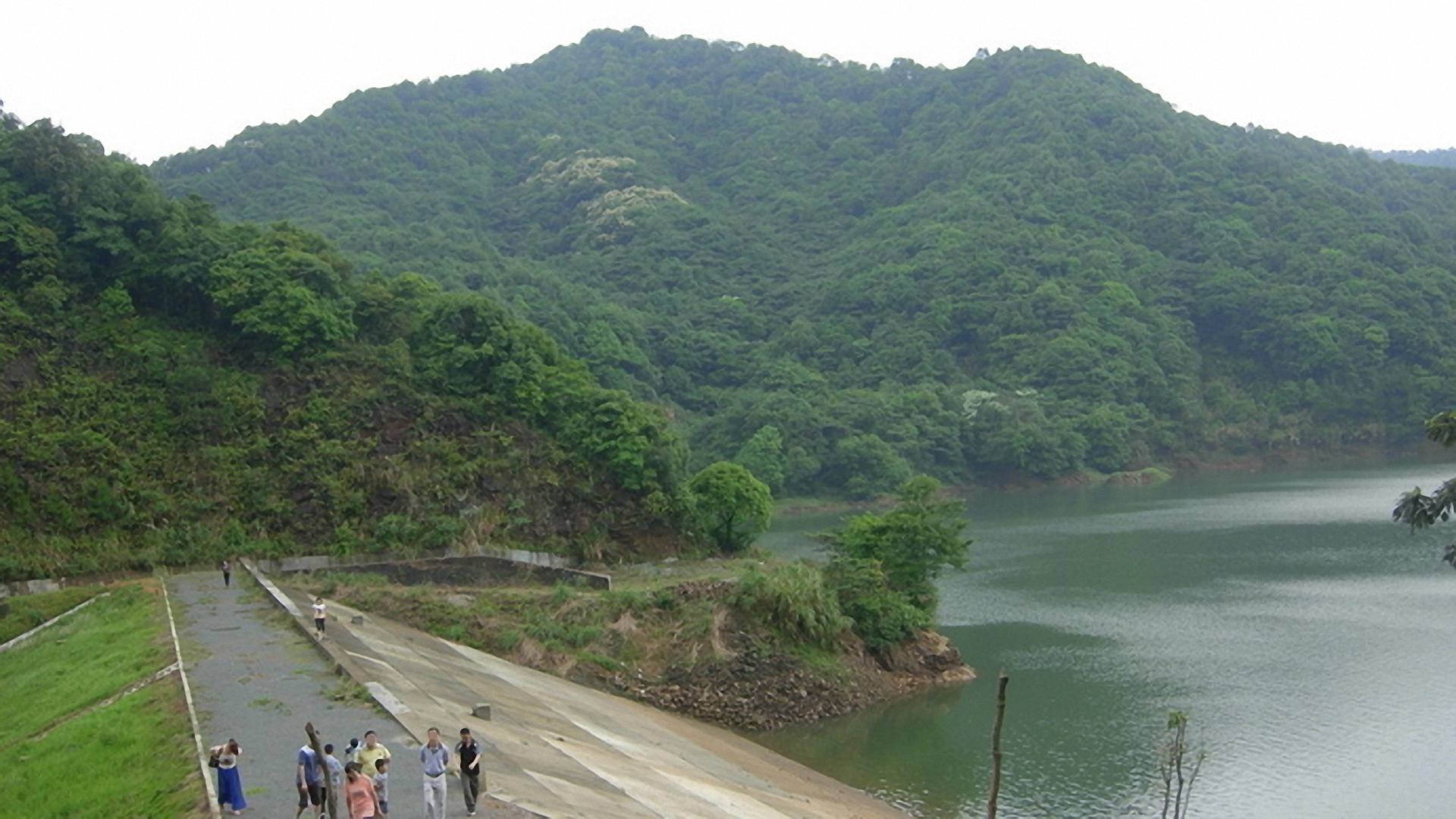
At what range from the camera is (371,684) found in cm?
2259

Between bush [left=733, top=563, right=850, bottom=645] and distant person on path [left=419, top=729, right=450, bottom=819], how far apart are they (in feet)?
79.1

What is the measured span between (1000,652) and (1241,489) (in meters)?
59.7

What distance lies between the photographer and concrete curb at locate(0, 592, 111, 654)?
31.8 m

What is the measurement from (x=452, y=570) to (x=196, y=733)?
21.6 metres

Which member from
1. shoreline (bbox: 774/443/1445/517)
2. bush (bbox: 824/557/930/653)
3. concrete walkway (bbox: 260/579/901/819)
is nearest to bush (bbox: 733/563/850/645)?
bush (bbox: 824/557/930/653)

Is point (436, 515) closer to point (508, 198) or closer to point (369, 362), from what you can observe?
point (369, 362)

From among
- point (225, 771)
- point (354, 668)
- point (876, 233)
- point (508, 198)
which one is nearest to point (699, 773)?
point (354, 668)

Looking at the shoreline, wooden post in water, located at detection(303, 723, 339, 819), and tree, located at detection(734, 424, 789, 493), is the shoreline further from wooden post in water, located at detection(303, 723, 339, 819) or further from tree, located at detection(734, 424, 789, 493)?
wooden post in water, located at detection(303, 723, 339, 819)

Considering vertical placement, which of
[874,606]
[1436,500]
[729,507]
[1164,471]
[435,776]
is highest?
[1436,500]

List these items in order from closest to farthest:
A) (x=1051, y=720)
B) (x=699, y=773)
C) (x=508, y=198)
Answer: (x=699, y=773) < (x=1051, y=720) < (x=508, y=198)

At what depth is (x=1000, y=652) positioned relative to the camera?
43938 millimetres

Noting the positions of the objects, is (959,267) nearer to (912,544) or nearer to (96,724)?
(912,544)

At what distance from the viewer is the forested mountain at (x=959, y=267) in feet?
373

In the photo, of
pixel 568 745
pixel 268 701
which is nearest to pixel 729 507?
pixel 568 745
